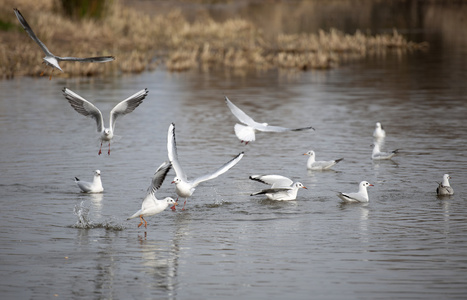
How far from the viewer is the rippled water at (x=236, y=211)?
1028 cm

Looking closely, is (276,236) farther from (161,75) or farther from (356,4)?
(356,4)

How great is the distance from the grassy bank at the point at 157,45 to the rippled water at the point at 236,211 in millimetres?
9634

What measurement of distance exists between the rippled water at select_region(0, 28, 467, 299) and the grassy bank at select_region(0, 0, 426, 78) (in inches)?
379

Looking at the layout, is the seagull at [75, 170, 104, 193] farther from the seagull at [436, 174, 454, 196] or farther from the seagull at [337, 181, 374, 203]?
the seagull at [436, 174, 454, 196]

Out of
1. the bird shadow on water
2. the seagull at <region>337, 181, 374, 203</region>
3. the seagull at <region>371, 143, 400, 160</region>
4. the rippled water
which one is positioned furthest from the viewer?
the seagull at <region>371, 143, 400, 160</region>

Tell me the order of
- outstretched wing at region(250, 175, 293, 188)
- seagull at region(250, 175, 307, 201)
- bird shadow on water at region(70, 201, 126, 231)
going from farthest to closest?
outstretched wing at region(250, 175, 293, 188) → seagull at region(250, 175, 307, 201) → bird shadow on water at region(70, 201, 126, 231)

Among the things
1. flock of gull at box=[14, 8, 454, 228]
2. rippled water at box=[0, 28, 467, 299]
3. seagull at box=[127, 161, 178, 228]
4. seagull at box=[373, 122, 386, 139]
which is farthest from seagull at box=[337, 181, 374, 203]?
seagull at box=[373, 122, 386, 139]

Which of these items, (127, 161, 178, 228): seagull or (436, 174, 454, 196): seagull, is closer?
(127, 161, 178, 228): seagull

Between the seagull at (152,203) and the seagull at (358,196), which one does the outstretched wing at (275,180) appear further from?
the seagull at (152,203)

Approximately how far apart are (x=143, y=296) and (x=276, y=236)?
10.2ft

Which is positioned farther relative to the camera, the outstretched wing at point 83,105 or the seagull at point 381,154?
the seagull at point 381,154

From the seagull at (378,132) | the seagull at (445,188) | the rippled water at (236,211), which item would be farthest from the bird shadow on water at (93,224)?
the seagull at (378,132)

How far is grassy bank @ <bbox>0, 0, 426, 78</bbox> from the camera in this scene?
3778 centimetres

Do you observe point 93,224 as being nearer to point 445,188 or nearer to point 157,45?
point 445,188
